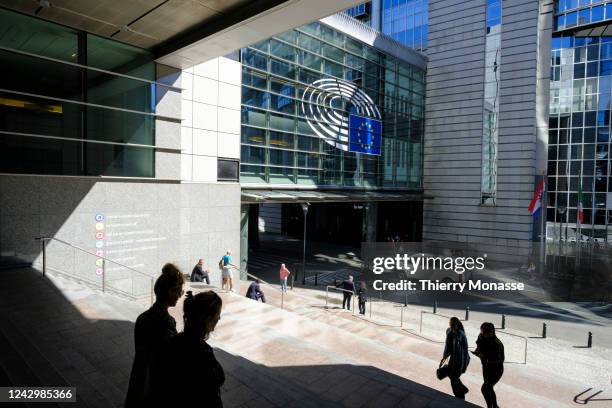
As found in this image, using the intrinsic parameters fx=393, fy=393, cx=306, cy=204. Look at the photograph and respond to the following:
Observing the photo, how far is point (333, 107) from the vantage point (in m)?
26.1

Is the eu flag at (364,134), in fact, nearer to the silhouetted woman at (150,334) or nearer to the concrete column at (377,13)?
the concrete column at (377,13)

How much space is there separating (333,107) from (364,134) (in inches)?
159

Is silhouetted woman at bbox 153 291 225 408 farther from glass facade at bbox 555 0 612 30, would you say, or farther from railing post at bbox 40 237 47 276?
glass facade at bbox 555 0 612 30

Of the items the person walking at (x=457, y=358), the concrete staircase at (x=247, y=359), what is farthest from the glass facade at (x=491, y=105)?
the person walking at (x=457, y=358)

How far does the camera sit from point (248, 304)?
1168 centimetres

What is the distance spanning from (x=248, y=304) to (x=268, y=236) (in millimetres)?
33555

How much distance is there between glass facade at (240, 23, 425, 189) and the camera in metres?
21.0

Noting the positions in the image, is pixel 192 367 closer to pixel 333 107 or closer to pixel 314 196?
pixel 314 196

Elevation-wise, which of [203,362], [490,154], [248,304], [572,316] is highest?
[490,154]

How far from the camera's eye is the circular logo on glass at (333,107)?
24688mm

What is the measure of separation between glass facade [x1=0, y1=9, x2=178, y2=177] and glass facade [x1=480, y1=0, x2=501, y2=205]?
89.8 ft

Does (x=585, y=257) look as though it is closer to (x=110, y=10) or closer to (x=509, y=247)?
(x=509, y=247)

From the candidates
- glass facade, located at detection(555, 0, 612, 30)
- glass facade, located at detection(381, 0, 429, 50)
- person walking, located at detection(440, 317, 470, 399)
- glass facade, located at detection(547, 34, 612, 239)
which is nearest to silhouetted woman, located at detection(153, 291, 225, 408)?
person walking, located at detection(440, 317, 470, 399)

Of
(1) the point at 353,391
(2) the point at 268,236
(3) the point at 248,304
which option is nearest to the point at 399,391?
(1) the point at 353,391
